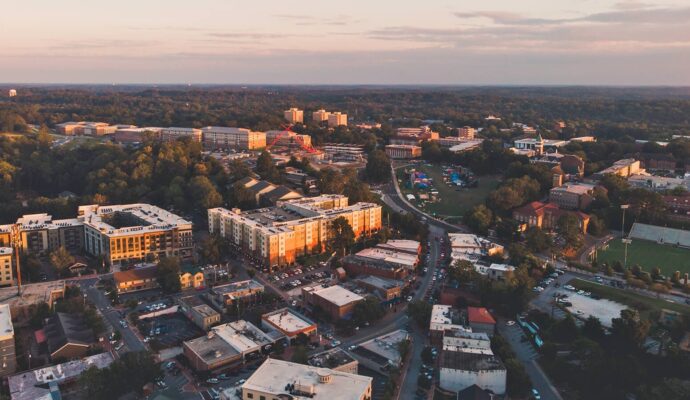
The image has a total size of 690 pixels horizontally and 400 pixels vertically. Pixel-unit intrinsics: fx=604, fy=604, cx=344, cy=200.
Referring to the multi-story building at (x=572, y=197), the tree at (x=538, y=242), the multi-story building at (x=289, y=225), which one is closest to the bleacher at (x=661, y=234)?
the multi-story building at (x=572, y=197)

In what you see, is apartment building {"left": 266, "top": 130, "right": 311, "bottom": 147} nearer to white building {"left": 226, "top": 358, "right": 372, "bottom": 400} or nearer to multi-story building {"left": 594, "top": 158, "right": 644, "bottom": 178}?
multi-story building {"left": 594, "top": 158, "right": 644, "bottom": 178}

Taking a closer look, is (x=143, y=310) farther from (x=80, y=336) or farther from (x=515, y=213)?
(x=515, y=213)

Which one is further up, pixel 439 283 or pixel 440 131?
pixel 440 131

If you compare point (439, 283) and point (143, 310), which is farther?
point (439, 283)

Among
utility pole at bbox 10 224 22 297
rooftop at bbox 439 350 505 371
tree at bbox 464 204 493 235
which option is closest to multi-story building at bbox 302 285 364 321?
rooftop at bbox 439 350 505 371

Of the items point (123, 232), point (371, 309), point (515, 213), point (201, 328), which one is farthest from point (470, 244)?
point (123, 232)

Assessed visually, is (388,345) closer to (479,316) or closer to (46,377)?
(479,316)

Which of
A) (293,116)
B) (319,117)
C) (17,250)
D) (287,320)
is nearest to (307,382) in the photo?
(287,320)
